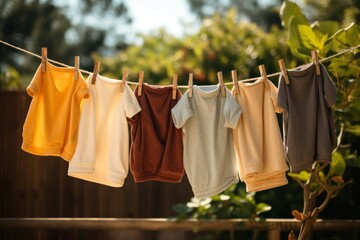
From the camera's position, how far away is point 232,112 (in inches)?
115

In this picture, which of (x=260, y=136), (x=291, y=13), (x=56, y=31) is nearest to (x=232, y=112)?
(x=260, y=136)

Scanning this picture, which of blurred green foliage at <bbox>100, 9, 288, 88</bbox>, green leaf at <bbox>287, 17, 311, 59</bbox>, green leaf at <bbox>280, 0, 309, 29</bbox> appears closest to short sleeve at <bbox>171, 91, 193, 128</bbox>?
green leaf at <bbox>287, 17, 311, 59</bbox>

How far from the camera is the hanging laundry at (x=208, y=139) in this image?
9.70 feet

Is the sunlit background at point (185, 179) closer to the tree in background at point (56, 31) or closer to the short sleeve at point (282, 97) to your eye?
the short sleeve at point (282, 97)

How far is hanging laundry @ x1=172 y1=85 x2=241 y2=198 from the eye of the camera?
2.96 meters

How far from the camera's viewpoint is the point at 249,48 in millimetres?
5805

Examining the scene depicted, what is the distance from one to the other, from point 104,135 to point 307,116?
44.4 inches

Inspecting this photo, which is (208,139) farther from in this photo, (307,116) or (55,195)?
(55,195)

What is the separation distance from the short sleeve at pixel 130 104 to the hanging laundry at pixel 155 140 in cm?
5

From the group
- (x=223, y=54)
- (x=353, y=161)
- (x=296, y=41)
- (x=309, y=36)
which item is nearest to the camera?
(x=309, y=36)

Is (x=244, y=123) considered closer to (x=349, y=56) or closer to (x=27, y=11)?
(x=349, y=56)

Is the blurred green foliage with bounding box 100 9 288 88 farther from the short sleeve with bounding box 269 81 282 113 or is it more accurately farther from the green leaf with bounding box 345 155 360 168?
the short sleeve with bounding box 269 81 282 113

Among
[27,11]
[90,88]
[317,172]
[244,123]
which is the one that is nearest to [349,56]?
[317,172]

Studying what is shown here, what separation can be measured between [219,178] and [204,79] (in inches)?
117
